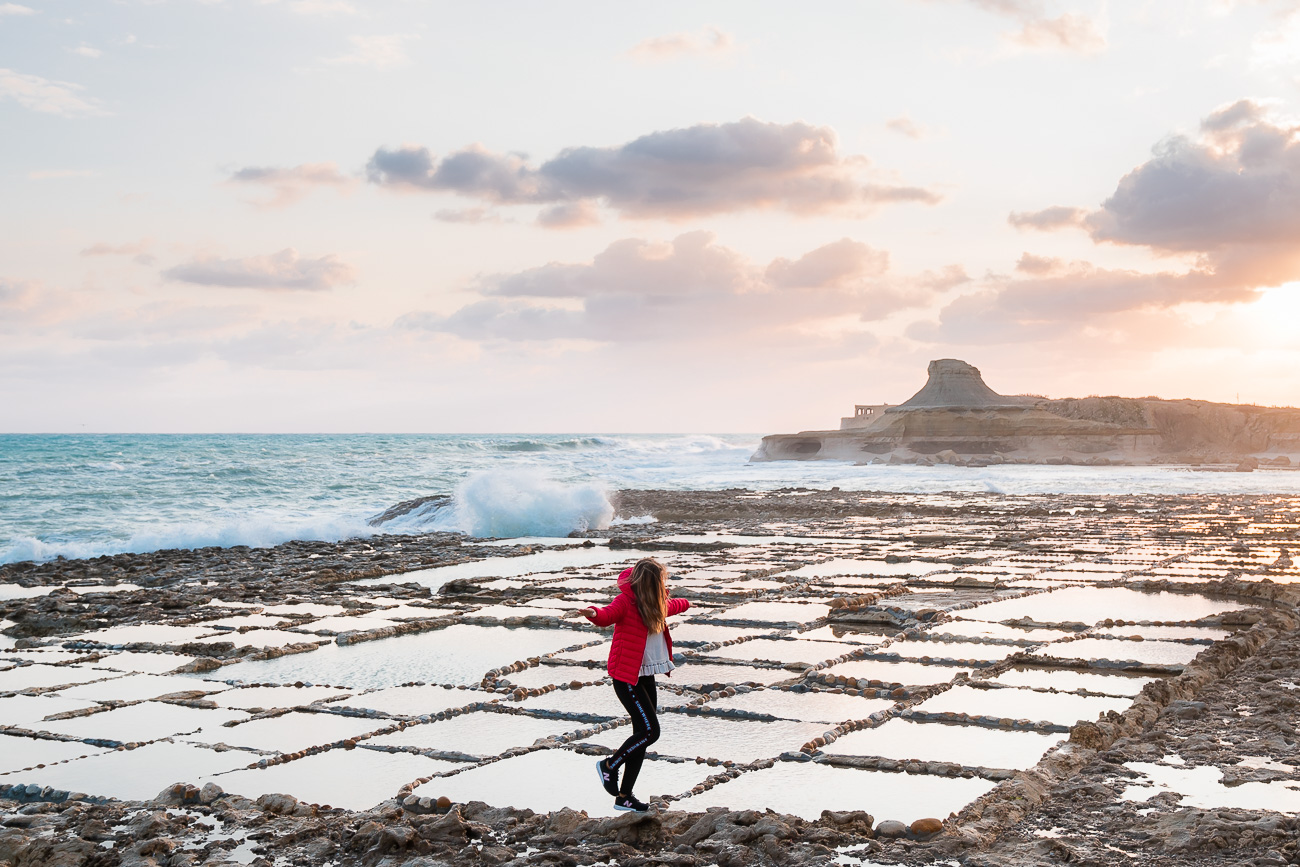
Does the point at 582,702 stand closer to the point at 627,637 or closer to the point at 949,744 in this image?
the point at 627,637

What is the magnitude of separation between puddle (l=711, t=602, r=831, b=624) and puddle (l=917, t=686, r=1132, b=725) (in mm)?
3112

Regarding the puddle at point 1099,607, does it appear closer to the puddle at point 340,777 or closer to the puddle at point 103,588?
the puddle at point 340,777

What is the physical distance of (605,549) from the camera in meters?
18.1

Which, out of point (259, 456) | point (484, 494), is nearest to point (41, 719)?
point (484, 494)

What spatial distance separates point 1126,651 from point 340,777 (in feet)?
20.7

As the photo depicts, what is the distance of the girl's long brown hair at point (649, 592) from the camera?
4.77 metres

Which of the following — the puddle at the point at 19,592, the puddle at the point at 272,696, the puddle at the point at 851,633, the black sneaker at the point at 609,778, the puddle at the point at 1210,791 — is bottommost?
the puddle at the point at 19,592

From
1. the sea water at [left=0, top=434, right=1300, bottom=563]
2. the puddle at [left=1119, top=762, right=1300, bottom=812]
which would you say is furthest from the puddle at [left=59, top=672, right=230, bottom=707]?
the sea water at [left=0, top=434, right=1300, bottom=563]

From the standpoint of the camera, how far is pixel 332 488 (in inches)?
1581

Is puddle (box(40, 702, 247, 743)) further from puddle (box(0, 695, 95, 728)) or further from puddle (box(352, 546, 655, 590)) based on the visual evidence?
puddle (box(352, 546, 655, 590))

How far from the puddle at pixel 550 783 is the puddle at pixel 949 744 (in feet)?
3.24

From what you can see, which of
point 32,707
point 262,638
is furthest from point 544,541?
point 32,707

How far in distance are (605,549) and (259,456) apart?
186 ft

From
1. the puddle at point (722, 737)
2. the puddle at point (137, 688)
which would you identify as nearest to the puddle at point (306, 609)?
the puddle at point (137, 688)
